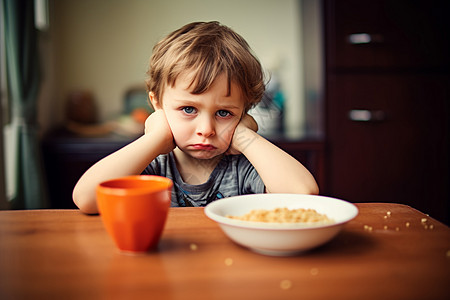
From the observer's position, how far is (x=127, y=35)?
7.87 feet

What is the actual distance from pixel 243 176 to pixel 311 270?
0.64 metres

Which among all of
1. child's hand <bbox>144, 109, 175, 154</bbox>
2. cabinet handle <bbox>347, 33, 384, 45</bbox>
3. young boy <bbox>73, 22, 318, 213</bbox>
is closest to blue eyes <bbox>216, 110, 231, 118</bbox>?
young boy <bbox>73, 22, 318, 213</bbox>

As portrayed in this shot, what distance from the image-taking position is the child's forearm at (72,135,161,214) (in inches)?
32.1

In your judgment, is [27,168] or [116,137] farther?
[116,137]

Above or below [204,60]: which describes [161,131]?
below

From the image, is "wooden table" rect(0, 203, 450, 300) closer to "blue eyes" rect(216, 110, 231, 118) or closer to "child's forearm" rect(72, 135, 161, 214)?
"child's forearm" rect(72, 135, 161, 214)

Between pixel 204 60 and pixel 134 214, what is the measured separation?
534 millimetres

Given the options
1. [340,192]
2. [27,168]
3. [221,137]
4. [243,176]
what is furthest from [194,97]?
Result: [340,192]

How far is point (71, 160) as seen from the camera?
1.99m

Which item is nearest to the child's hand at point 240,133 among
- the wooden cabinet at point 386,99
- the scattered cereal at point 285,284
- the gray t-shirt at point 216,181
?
the gray t-shirt at point 216,181

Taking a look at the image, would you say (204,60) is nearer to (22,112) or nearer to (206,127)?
(206,127)

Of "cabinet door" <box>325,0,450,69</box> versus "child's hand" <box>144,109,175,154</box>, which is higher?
"cabinet door" <box>325,0,450,69</box>

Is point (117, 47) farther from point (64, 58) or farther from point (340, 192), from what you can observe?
point (340, 192)

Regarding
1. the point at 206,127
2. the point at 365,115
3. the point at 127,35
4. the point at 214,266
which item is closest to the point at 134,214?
the point at 214,266
